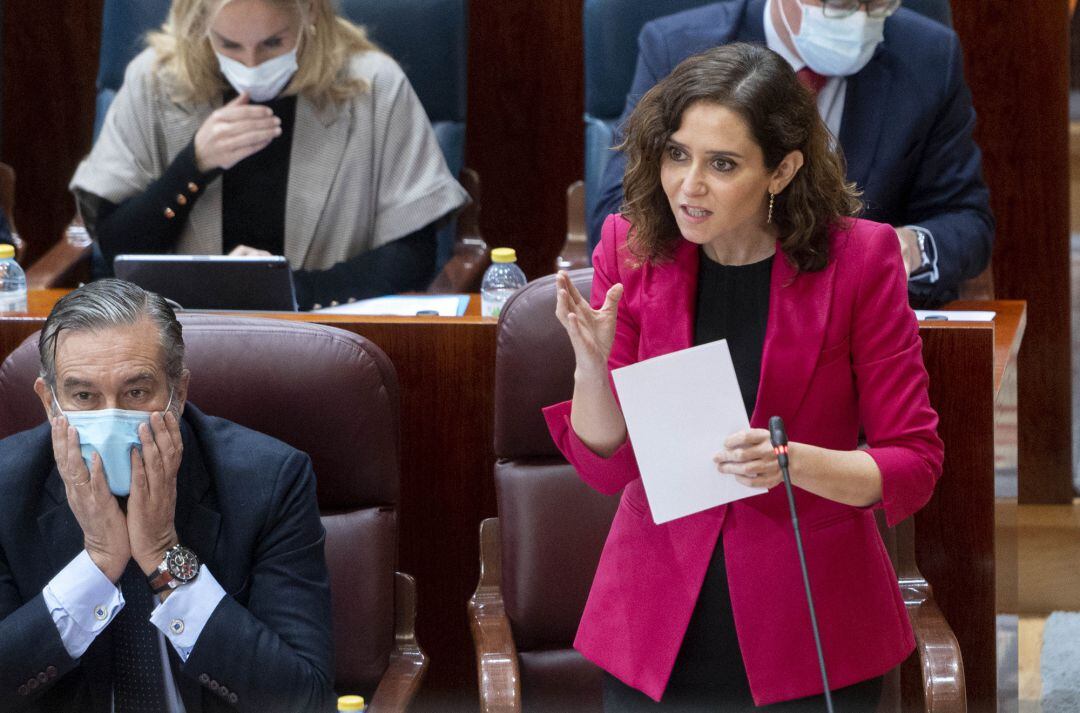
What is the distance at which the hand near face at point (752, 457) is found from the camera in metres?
1.29

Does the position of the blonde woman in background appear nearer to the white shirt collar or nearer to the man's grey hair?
the white shirt collar

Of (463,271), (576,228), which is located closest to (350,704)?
(463,271)

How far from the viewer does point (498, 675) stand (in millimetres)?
1722

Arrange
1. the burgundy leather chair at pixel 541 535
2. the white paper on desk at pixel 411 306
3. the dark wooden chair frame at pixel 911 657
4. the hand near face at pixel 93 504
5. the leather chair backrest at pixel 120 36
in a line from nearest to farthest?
the hand near face at pixel 93 504 → the dark wooden chair frame at pixel 911 657 → the burgundy leather chair at pixel 541 535 → the white paper on desk at pixel 411 306 → the leather chair backrest at pixel 120 36

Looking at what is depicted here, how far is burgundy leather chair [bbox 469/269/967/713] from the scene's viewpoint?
183cm

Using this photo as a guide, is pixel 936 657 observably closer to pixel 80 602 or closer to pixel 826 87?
pixel 80 602

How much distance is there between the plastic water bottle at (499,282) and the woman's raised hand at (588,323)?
32.1 inches

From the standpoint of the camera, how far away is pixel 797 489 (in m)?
1.42

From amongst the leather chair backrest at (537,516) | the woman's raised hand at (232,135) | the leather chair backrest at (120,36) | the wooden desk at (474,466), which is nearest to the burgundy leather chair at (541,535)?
the leather chair backrest at (537,516)

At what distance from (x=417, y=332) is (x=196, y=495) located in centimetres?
48

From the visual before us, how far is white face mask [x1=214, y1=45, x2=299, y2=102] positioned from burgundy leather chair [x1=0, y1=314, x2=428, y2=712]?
3.39 feet

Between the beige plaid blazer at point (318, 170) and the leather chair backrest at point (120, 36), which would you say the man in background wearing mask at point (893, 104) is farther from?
the leather chair backrest at point (120, 36)

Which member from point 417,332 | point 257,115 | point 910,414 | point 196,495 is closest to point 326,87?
point 257,115

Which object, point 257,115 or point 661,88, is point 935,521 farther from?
point 257,115
